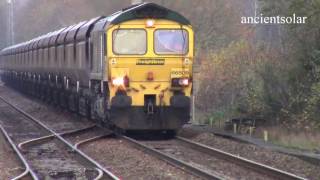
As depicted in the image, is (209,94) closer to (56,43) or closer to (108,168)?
(56,43)

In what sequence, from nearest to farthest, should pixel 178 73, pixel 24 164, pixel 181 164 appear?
pixel 181 164 → pixel 24 164 → pixel 178 73

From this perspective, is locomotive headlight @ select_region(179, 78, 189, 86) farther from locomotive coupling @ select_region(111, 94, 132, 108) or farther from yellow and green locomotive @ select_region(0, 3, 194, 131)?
locomotive coupling @ select_region(111, 94, 132, 108)

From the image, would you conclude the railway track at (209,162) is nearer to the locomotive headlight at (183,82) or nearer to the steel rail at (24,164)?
the locomotive headlight at (183,82)

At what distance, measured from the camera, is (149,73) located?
654 inches

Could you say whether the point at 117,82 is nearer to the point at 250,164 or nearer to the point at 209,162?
the point at 209,162

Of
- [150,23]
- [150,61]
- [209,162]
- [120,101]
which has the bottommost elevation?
[209,162]

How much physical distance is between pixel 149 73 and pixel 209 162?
4446mm

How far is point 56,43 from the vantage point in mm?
25859

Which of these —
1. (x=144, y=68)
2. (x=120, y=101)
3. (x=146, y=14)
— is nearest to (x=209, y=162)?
(x=120, y=101)

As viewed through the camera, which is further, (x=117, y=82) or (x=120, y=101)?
(x=117, y=82)

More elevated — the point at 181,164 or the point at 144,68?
the point at 144,68

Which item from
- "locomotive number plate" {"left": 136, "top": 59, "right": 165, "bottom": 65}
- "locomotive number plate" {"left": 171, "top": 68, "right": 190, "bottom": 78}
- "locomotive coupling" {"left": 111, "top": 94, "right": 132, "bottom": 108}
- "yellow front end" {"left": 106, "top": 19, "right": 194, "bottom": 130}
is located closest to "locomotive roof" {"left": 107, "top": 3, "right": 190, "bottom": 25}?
"yellow front end" {"left": 106, "top": 19, "right": 194, "bottom": 130}

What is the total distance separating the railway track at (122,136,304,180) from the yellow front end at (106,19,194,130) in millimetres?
745

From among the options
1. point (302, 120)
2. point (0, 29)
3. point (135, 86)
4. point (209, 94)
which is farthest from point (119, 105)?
point (0, 29)
